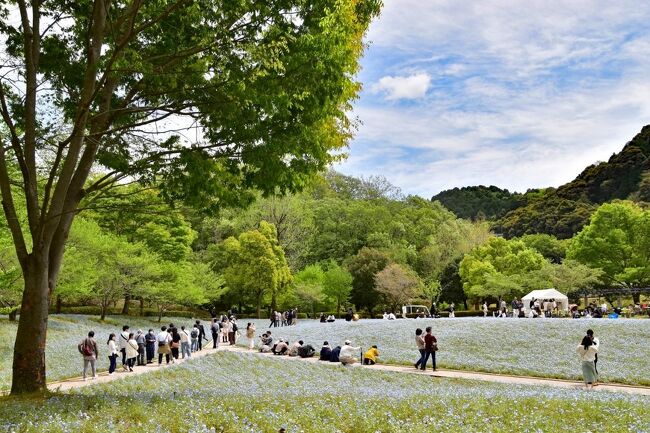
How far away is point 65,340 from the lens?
3027 centimetres

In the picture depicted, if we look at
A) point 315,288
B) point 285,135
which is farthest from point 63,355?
point 315,288

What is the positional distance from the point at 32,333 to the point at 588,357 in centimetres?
1526

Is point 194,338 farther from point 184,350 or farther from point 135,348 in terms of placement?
point 135,348

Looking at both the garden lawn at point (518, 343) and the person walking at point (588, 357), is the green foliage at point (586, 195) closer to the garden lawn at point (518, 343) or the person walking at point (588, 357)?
the garden lawn at point (518, 343)

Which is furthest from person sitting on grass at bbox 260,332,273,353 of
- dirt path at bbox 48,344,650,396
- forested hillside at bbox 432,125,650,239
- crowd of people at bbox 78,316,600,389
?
forested hillside at bbox 432,125,650,239

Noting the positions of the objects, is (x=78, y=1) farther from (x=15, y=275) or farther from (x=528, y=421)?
(x=15, y=275)

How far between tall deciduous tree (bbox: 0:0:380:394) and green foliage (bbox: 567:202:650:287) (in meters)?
55.7

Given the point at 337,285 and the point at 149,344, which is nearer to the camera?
the point at 149,344

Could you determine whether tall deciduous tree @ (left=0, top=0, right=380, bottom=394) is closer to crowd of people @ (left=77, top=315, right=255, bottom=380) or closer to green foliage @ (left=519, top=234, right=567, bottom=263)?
crowd of people @ (left=77, top=315, right=255, bottom=380)

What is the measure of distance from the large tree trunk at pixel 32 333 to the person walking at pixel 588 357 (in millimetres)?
14677

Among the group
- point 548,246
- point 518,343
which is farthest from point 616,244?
point 518,343

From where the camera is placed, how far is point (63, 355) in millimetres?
24312

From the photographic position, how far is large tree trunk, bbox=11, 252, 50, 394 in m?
10.7

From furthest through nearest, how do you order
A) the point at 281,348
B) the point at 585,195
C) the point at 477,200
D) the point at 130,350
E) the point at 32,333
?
the point at 477,200
the point at 585,195
the point at 281,348
the point at 130,350
the point at 32,333
